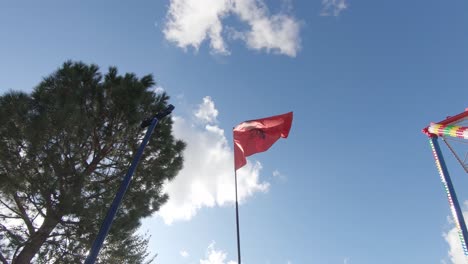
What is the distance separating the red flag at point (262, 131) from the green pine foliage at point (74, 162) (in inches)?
170

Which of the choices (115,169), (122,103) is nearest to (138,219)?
(115,169)

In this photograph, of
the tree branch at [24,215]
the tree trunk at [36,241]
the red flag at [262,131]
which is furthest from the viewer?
the red flag at [262,131]

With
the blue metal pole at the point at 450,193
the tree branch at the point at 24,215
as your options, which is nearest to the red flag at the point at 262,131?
the tree branch at the point at 24,215

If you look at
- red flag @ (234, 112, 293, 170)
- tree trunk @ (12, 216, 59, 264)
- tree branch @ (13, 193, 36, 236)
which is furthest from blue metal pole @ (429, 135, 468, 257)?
tree branch @ (13, 193, 36, 236)

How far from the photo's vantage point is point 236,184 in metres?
10.6

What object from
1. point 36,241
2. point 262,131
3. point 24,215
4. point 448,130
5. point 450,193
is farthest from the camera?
point 448,130

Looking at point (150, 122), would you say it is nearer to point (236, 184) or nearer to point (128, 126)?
point (236, 184)

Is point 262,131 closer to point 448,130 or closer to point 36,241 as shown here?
point 36,241

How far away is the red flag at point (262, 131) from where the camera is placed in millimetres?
12945

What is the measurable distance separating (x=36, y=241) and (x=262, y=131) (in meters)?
8.28

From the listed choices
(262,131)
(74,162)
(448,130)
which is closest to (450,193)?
(448,130)

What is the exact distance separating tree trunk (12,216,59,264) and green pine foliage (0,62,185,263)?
27 mm

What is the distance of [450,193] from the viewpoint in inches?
636

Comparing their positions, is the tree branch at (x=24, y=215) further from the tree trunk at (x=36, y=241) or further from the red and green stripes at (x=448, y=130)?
the red and green stripes at (x=448, y=130)
